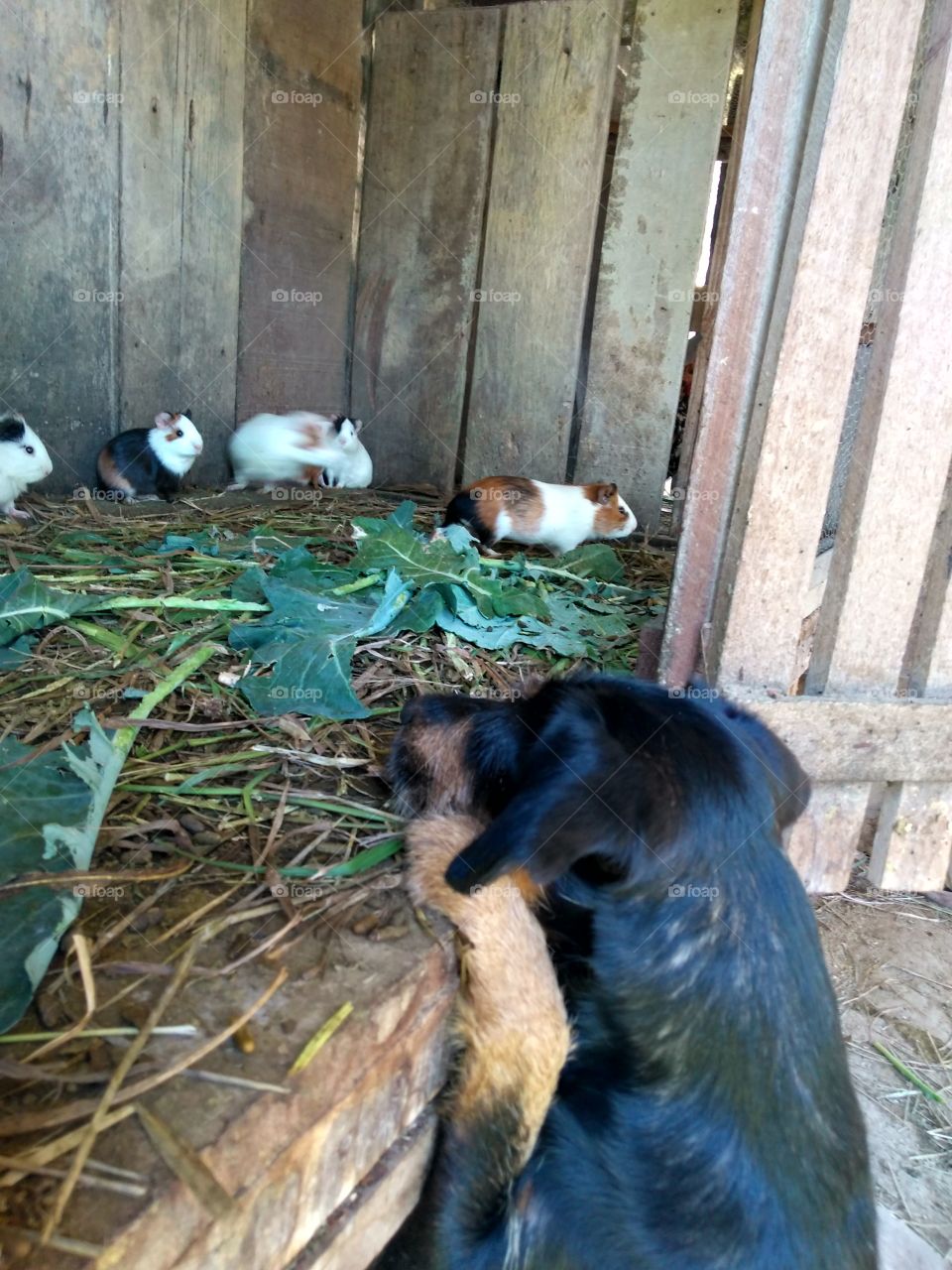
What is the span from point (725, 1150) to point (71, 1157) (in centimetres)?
79

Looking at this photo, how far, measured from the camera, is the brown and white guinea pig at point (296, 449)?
4.73 metres

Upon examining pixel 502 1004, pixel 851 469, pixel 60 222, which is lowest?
pixel 502 1004

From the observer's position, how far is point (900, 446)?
218 cm

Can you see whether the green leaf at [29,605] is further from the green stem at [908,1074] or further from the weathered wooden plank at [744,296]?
the green stem at [908,1074]

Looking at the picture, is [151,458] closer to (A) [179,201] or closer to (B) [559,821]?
(A) [179,201]

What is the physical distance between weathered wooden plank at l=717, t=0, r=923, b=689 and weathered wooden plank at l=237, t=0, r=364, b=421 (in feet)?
11.3

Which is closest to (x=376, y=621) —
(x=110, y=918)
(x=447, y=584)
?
(x=447, y=584)

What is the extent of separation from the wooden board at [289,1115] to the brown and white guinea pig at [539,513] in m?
2.95

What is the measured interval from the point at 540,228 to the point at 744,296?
114 inches

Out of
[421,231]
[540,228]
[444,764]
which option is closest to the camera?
[444,764]

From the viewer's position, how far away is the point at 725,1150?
1.17 metres

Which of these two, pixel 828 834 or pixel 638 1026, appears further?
pixel 828 834

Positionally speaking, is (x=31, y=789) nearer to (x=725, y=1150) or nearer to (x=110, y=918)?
(x=110, y=918)

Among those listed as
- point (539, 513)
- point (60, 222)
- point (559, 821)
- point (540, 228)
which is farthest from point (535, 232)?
point (559, 821)
